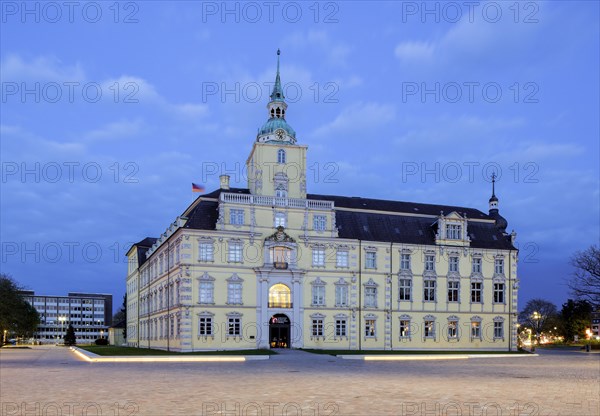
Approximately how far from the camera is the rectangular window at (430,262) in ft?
228

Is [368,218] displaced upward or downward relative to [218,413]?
upward

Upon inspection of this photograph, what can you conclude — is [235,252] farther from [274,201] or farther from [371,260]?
[371,260]

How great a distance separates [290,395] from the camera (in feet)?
67.7

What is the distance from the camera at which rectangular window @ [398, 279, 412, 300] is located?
224 ft

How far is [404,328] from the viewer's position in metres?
68.1

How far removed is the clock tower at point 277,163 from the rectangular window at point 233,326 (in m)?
12.9

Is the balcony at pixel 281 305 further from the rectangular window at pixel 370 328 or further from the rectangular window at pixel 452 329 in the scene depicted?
the rectangular window at pixel 452 329

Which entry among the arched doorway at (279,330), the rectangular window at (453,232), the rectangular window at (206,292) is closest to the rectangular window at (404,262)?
the rectangular window at (453,232)

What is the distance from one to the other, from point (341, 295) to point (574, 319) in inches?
3083

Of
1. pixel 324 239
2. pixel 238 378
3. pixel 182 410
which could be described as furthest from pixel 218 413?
pixel 324 239

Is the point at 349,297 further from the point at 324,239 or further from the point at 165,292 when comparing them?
the point at 165,292

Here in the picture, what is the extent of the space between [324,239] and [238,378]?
38208 mm

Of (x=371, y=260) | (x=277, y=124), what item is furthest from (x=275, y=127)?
(x=371, y=260)

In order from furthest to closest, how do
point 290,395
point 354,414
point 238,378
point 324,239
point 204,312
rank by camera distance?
1. point 324,239
2. point 204,312
3. point 238,378
4. point 290,395
5. point 354,414
